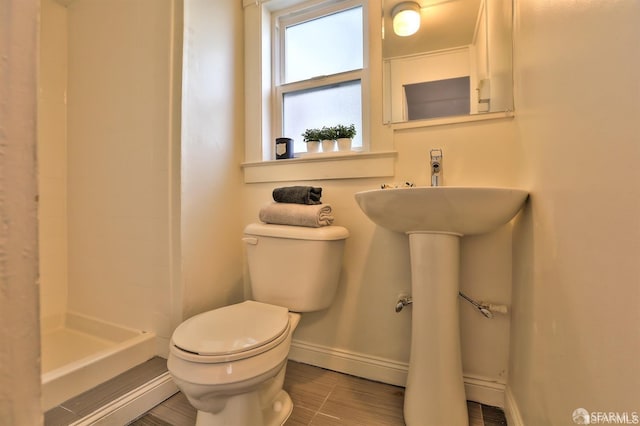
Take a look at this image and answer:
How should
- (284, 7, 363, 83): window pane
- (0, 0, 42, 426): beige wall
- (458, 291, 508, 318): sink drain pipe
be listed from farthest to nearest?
(284, 7, 363, 83): window pane → (458, 291, 508, 318): sink drain pipe → (0, 0, 42, 426): beige wall

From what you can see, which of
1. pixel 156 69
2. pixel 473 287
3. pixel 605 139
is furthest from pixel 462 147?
pixel 156 69

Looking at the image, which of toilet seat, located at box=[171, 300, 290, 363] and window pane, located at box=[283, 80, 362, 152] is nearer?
toilet seat, located at box=[171, 300, 290, 363]

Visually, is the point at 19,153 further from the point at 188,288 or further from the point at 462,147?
the point at 462,147

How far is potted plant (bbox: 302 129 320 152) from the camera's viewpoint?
58.9 inches

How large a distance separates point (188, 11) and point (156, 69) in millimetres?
299

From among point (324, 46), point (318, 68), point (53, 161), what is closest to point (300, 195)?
point (318, 68)

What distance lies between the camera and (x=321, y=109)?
1.59 meters

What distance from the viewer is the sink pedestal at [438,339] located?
3.19ft

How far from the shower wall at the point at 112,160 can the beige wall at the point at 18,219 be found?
1055 millimetres

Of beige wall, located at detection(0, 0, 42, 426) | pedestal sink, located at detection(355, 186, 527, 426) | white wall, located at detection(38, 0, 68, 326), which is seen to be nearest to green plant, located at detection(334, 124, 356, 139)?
pedestal sink, located at detection(355, 186, 527, 426)

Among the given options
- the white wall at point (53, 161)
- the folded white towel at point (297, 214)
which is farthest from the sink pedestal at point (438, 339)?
the white wall at point (53, 161)

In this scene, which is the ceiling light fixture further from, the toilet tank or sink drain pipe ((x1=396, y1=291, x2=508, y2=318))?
sink drain pipe ((x1=396, y1=291, x2=508, y2=318))

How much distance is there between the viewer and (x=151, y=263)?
1347mm

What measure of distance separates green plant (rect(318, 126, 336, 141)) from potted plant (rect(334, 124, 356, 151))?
0.02 m
